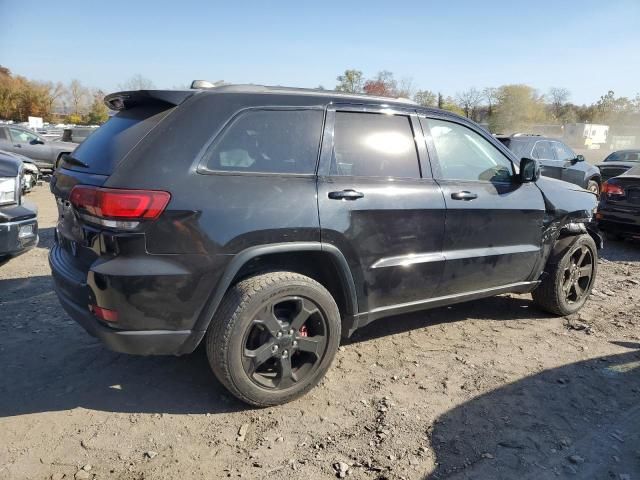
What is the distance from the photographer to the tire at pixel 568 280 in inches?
175

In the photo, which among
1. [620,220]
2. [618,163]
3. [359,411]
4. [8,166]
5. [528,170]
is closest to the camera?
[359,411]

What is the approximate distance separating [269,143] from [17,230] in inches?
121

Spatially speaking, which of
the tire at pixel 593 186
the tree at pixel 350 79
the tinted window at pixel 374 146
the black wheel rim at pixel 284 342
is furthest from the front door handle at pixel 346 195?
the tree at pixel 350 79

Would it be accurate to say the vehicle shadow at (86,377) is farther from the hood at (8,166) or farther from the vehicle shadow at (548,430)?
the hood at (8,166)

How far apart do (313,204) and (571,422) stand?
2.02 meters

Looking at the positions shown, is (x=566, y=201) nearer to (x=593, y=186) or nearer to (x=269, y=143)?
(x=269, y=143)

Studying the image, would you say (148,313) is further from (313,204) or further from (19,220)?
(19,220)

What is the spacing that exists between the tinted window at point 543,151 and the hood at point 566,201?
586 centimetres

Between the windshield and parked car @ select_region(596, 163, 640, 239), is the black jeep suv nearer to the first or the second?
parked car @ select_region(596, 163, 640, 239)

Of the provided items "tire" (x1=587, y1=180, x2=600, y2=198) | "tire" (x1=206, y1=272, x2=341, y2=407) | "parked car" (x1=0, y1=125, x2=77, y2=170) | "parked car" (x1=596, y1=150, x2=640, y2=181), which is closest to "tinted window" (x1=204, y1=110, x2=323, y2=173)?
"tire" (x1=206, y1=272, x2=341, y2=407)

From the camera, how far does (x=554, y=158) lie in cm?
1059

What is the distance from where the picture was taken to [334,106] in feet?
10.6

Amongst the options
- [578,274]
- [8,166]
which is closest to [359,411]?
[578,274]

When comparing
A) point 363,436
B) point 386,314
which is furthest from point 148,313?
point 386,314
